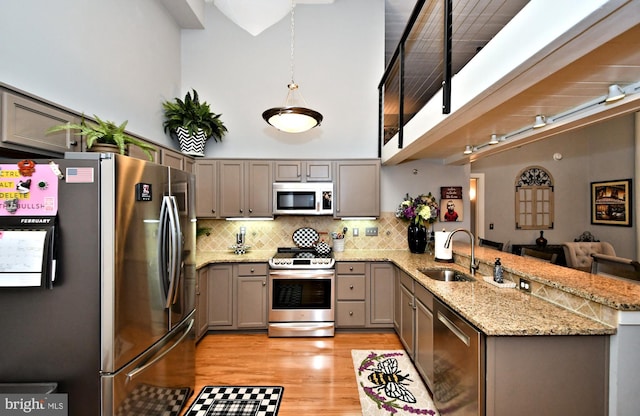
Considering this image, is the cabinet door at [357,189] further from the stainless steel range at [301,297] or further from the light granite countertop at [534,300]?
the light granite countertop at [534,300]

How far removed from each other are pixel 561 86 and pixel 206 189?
3.61 m

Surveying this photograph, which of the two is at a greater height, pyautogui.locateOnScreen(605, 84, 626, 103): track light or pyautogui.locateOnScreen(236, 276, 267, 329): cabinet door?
pyautogui.locateOnScreen(605, 84, 626, 103): track light

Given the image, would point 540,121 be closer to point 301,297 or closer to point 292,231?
point 301,297

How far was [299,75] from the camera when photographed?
12.9 feet

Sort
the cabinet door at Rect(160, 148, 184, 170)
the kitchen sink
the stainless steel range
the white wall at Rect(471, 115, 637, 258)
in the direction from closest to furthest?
the kitchen sink → the cabinet door at Rect(160, 148, 184, 170) → the stainless steel range → the white wall at Rect(471, 115, 637, 258)

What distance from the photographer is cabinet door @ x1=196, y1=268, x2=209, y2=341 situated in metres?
3.04

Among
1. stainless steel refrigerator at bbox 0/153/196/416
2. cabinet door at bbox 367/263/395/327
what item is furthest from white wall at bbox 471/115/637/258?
stainless steel refrigerator at bbox 0/153/196/416

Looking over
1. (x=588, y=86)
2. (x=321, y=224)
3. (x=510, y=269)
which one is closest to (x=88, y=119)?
(x=321, y=224)

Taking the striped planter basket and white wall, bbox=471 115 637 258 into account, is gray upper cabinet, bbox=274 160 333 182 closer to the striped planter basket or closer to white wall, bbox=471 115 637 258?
the striped planter basket

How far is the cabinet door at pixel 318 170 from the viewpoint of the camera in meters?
3.65

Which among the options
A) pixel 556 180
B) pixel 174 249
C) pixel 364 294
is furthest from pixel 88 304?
pixel 556 180

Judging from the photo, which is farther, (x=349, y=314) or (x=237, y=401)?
(x=349, y=314)

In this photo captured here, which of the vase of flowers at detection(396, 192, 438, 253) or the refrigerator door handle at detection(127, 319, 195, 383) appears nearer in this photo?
the refrigerator door handle at detection(127, 319, 195, 383)

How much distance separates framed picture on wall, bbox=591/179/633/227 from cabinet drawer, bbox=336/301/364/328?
5.25 metres
